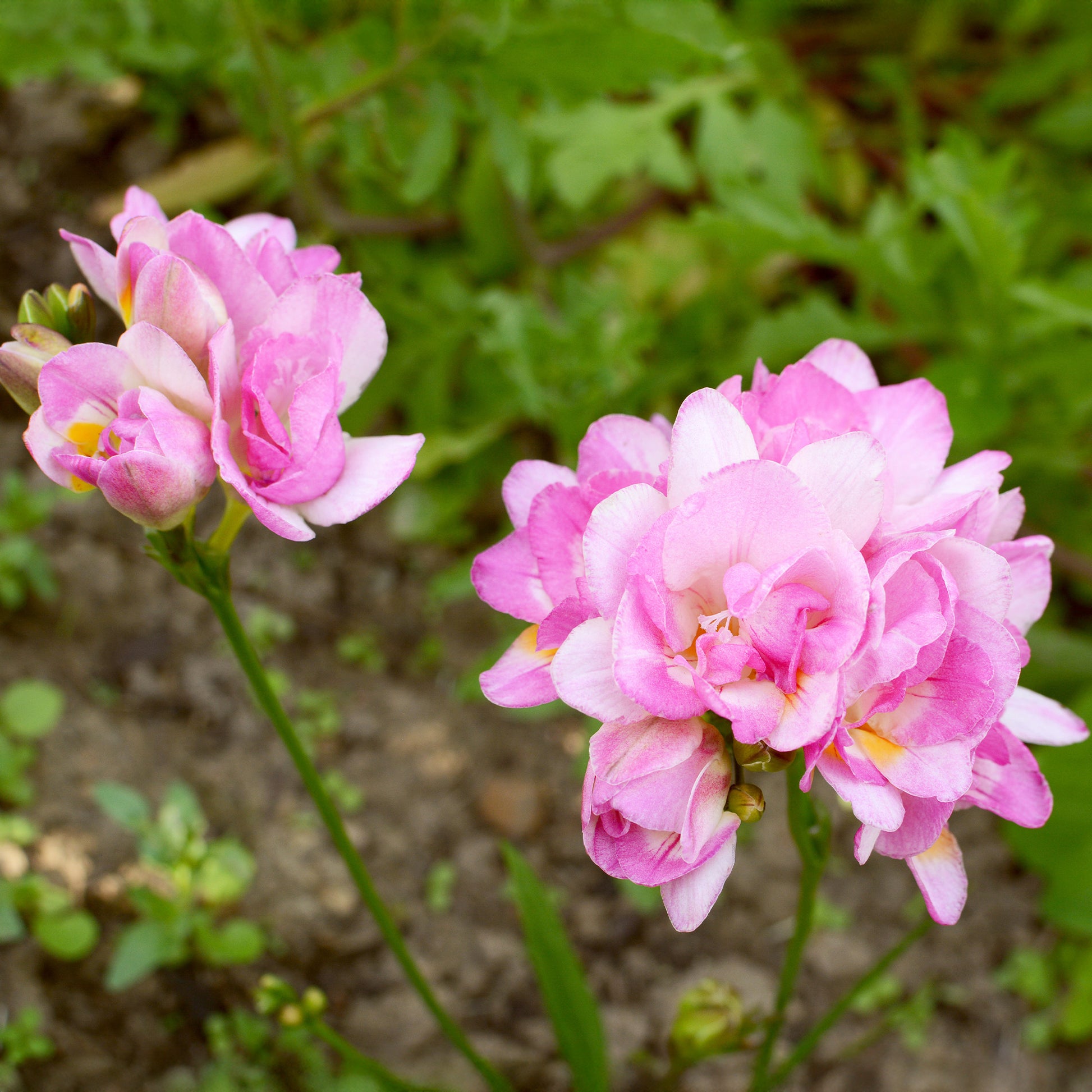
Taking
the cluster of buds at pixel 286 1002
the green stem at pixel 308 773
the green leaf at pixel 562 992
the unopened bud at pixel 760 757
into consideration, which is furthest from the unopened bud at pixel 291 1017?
the unopened bud at pixel 760 757

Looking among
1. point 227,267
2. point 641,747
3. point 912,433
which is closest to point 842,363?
point 912,433

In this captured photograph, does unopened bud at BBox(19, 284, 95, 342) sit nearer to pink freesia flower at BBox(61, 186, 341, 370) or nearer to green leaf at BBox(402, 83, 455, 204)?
pink freesia flower at BBox(61, 186, 341, 370)

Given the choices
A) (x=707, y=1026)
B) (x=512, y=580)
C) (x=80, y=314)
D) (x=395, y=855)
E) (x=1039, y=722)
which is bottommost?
(x=395, y=855)

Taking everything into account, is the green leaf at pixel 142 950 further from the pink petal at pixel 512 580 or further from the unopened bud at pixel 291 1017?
the pink petal at pixel 512 580

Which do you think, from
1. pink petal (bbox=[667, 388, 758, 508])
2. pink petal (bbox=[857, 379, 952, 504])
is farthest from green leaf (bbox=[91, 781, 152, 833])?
pink petal (bbox=[857, 379, 952, 504])

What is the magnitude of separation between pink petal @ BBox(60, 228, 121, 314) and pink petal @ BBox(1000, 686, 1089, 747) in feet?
3.01

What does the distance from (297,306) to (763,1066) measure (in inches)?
40.2

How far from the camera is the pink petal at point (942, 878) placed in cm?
82

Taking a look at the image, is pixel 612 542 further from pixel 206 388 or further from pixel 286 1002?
pixel 286 1002

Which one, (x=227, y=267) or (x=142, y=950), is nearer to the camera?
(x=227, y=267)

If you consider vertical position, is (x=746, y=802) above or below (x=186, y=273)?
below

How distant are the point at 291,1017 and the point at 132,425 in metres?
0.73

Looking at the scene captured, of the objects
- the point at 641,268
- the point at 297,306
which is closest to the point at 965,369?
the point at 641,268

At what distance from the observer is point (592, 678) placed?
2.49 ft
